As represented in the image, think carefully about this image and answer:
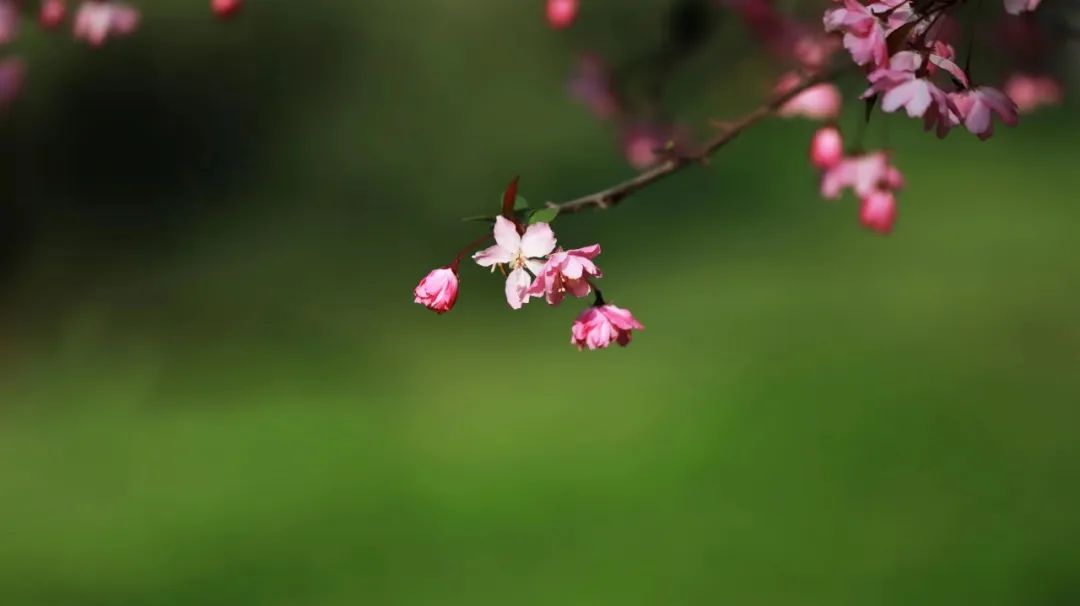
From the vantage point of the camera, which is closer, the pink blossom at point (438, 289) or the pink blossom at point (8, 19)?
the pink blossom at point (438, 289)

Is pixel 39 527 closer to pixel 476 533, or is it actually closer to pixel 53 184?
pixel 476 533

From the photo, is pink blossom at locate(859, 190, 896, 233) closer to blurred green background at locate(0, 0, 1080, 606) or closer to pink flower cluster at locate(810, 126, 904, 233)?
pink flower cluster at locate(810, 126, 904, 233)

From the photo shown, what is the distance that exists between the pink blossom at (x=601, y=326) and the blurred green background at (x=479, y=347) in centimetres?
122

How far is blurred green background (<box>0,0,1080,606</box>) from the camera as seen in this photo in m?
2.86

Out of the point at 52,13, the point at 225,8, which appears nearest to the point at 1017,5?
the point at 225,8

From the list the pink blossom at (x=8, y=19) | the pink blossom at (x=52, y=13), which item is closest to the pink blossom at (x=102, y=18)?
the pink blossom at (x=52, y=13)

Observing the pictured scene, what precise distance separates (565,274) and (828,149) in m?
0.61

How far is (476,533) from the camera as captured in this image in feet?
9.95

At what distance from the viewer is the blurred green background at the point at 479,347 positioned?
2863mm

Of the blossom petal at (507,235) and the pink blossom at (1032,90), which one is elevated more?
the pink blossom at (1032,90)

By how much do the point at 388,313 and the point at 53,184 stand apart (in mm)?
1939

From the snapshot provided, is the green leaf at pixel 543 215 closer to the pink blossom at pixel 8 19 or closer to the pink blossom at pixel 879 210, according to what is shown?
the pink blossom at pixel 879 210

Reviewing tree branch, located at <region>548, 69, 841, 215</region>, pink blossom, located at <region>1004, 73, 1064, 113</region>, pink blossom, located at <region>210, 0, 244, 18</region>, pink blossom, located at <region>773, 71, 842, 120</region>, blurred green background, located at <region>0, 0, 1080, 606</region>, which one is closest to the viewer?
tree branch, located at <region>548, 69, 841, 215</region>

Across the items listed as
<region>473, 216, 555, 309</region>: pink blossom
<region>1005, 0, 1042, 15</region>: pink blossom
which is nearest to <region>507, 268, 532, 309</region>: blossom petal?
<region>473, 216, 555, 309</region>: pink blossom
